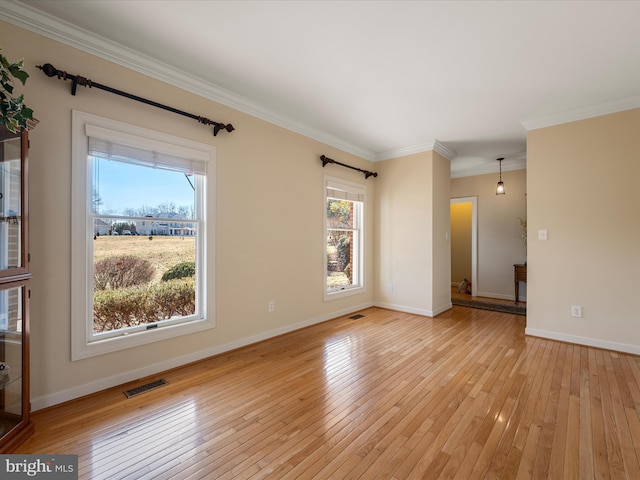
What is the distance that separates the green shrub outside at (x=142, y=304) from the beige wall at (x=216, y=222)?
22 centimetres

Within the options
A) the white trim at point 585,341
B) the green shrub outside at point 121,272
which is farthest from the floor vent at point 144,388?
the white trim at point 585,341

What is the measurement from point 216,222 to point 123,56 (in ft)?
5.17

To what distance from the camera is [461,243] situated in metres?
7.44

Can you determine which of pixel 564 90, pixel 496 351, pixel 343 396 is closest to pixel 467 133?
pixel 564 90

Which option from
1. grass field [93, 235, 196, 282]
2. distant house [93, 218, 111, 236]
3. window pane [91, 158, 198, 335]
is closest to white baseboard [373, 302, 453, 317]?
window pane [91, 158, 198, 335]

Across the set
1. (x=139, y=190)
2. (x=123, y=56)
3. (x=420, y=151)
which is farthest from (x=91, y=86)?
(x=420, y=151)

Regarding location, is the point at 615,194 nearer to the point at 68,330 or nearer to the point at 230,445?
the point at 230,445

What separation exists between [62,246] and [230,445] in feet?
6.08

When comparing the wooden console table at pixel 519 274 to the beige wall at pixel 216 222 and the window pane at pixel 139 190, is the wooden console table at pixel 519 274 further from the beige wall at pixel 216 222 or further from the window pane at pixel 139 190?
the window pane at pixel 139 190

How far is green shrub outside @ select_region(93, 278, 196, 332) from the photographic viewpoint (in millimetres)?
2434

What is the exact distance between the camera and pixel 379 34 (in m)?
2.23

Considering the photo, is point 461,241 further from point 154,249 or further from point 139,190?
point 139,190

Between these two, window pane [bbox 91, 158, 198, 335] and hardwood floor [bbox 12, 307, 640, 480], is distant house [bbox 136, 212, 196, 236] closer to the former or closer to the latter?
window pane [bbox 91, 158, 198, 335]

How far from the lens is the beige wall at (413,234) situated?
4.75 meters
